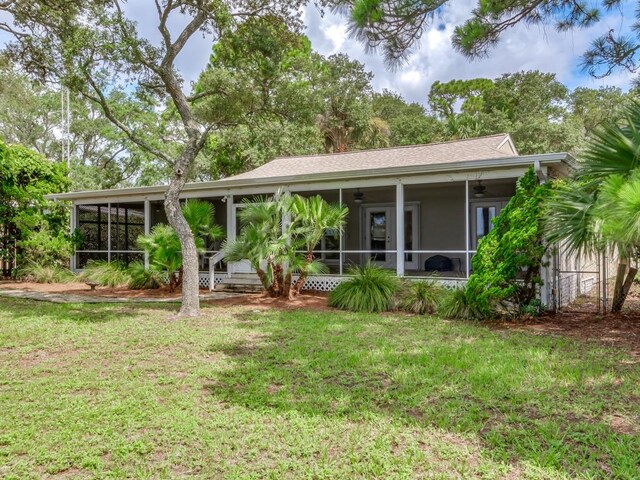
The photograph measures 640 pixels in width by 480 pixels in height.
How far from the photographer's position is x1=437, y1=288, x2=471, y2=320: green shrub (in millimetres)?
8656

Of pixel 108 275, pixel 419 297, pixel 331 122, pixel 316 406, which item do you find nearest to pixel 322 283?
pixel 419 297

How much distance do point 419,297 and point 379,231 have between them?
6.83 metres

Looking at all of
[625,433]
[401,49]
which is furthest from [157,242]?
[625,433]

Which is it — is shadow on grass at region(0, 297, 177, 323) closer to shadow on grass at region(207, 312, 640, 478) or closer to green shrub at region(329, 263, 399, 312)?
shadow on grass at region(207, 312, 640, 478)

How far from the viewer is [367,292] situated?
9.84 m

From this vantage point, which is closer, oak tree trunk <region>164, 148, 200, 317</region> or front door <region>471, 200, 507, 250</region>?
oak tree trunk <region>164, 148, 200, 317</region>

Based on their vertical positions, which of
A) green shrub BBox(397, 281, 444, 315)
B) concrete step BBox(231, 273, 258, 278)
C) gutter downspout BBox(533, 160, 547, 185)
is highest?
gutter downspout BBox(533, 160, 547, 185)

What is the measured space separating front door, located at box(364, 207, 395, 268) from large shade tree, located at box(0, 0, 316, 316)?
6.98m

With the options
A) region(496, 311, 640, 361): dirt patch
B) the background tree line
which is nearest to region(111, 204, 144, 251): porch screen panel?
the background tree line

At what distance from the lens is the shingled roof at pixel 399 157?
533 inches

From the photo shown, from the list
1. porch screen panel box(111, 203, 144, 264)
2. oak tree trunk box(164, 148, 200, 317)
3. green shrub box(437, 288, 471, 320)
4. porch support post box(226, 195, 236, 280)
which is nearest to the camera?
green shrub box(437, 288, 471, 320)

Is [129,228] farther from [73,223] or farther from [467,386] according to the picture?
[467,386]

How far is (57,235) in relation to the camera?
16266mm

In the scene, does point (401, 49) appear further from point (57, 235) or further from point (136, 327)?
→ point (57, 235)
